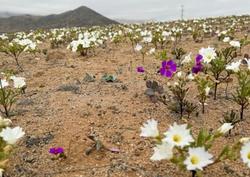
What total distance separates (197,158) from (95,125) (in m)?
2.26

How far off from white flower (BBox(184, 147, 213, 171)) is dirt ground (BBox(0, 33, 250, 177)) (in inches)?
47.9

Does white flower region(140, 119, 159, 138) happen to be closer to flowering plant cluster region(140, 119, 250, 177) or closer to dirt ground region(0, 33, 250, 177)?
flowering plant cluster region(140, 119, 250, 177)

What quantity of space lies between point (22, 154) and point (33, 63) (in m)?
5.28

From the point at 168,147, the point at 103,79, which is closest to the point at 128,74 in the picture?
the point at 103,79

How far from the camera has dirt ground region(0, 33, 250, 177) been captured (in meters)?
3.96

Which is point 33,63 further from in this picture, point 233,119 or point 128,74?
point 233,119

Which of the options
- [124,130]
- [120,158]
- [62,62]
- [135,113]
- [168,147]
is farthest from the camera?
[62,62]

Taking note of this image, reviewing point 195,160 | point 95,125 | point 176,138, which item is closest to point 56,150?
point 95,125

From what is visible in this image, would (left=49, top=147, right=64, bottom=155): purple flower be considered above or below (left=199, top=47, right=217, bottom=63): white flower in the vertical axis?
below

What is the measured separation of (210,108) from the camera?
5383mm

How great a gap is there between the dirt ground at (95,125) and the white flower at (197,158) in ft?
4.00

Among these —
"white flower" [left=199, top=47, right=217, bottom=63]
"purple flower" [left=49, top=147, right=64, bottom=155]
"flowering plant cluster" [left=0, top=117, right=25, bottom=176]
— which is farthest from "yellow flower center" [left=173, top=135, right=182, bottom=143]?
"white flower" [left=199, top=47, right=217, bottom=63]

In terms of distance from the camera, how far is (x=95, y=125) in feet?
15.6

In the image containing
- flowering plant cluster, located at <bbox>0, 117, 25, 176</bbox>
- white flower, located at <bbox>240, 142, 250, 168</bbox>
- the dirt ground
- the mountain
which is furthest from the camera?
the mountain
